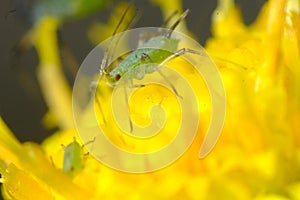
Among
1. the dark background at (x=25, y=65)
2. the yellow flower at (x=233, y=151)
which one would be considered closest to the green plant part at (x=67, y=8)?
the dark background at (x=25, y=65)

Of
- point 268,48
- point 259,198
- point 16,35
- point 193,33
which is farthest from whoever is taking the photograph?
point 16,35

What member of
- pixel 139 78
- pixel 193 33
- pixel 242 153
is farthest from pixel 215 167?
pixel 193 33

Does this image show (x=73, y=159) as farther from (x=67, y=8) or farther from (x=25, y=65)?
(x=25, y=65)

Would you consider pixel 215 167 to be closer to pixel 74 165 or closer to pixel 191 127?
pixel 191 127

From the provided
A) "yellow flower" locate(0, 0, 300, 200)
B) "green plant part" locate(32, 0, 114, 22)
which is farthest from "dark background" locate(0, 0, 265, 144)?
"yellow flower" locate(0, 0, 300, 200)

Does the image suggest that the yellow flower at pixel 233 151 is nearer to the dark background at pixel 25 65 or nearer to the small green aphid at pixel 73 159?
the small green aphid at pixel 73 159

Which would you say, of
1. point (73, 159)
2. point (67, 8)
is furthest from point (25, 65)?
point (73, 159)
